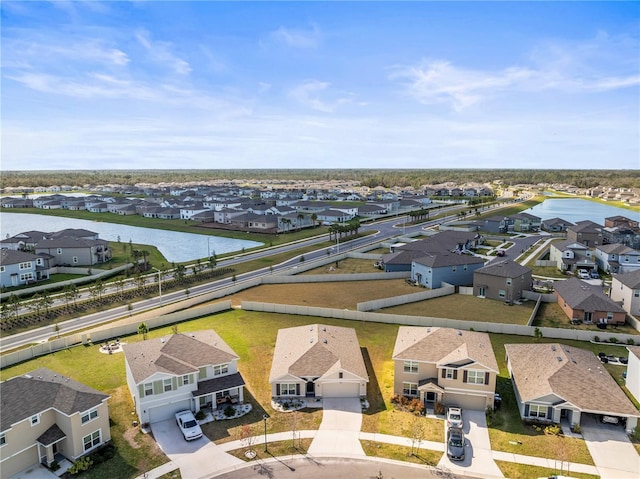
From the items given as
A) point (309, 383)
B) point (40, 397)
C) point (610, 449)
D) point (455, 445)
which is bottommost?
point (610, 449)

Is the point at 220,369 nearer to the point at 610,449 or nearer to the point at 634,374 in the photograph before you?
the point at 610,449

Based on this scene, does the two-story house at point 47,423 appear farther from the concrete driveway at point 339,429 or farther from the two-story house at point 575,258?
the two-story house at point 575,258

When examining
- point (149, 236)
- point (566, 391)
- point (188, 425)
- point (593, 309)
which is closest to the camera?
point (188, 425)

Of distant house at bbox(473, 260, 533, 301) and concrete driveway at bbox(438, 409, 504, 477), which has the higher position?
distant house at bbox(473, 260, 533, 301)

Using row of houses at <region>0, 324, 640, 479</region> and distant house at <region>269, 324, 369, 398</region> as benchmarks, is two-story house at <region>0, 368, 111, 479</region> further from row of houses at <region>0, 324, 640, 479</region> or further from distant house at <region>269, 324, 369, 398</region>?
distant house at <region>269, 324, 369, 398</region>

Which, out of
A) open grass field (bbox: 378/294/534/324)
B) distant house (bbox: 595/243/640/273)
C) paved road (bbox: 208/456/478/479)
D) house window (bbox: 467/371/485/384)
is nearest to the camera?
paved road (bbox: 208/456/478/479)

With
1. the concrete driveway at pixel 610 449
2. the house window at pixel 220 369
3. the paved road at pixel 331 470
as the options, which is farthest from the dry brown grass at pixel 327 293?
the concrete driveway at pixel 610 449

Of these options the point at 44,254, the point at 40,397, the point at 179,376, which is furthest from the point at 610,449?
the point at 44,254

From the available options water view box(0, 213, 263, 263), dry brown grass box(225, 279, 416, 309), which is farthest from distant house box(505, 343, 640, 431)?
water view box(0, 213, 263, 263)
